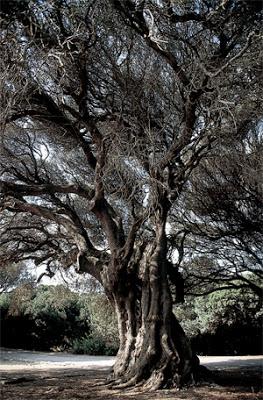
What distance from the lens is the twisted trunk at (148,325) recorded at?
7.84 meters

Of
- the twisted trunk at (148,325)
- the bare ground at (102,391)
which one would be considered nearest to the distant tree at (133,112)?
the twisted trunk at (148,325)

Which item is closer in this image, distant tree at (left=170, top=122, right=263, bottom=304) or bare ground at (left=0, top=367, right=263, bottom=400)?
bare ground at (left=0, top=367, right=263, bottom=400)

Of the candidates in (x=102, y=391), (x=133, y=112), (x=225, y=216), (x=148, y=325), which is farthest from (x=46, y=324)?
(x=133, y=112)

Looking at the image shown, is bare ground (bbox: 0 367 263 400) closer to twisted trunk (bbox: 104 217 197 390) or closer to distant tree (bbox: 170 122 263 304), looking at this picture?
twisted trunk (bbox: 104 217 197 390)

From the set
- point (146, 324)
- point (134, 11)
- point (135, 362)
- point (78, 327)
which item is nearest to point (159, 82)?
point (134, 11)

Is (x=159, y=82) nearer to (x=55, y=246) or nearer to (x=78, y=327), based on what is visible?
(x=55, y=246)

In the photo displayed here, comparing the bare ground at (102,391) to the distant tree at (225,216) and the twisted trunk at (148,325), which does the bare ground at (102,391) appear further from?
the distant tree at (225,216)

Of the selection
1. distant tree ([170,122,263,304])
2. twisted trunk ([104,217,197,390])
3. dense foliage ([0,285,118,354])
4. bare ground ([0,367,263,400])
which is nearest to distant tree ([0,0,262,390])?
twisted trunk ([104,217,197,390])

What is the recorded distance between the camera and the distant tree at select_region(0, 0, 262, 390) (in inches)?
277

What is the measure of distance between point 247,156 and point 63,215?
148 inches

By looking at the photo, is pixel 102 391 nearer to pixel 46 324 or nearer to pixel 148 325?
pixel 148 325

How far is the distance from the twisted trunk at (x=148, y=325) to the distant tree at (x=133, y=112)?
2 cm

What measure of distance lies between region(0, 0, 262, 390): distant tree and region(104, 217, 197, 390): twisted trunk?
0.02 m

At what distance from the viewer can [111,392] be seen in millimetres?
7516
